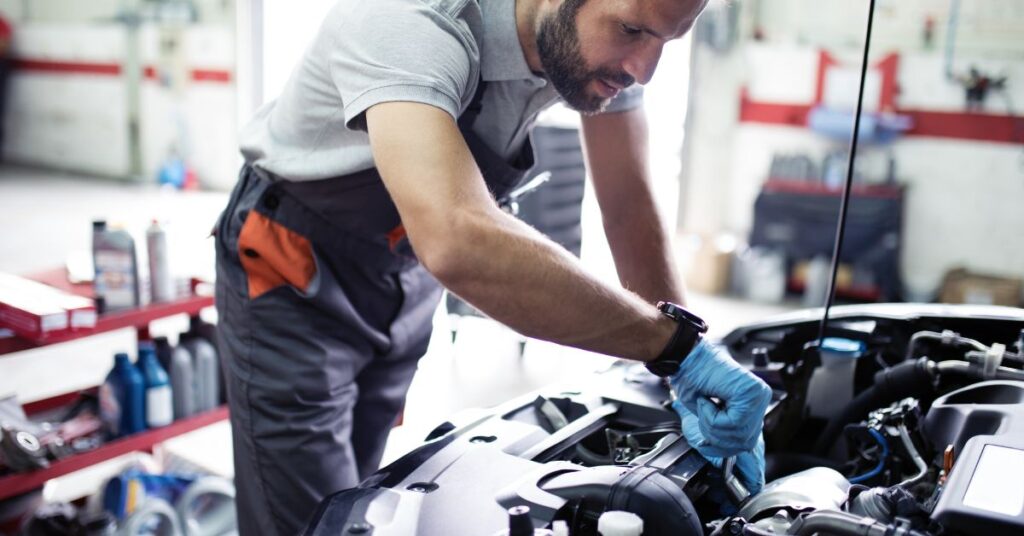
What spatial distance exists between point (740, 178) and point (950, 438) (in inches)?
177

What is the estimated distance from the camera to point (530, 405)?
1.43 meters

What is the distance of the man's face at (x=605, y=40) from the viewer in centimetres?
122

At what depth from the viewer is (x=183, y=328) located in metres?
4.28

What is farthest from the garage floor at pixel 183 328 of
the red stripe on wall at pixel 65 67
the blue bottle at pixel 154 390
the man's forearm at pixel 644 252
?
the red stripe on wall at pixel 65 67

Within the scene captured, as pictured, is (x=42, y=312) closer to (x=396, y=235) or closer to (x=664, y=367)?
(x=396, y=235)

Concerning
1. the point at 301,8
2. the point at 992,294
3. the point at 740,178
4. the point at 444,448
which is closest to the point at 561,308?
the point at 444,448

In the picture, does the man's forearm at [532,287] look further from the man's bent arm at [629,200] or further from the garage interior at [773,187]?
the garage interior at [773,187]

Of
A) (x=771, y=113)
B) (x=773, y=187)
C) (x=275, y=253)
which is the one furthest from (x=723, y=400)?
(x=771, y=113)

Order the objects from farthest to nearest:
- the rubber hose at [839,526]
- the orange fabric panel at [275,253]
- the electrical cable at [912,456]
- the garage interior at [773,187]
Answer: the garage interior at [773,187] → the orange fabric panel at [275,253] → the electrical cable at [912,456] → the rubber hose at [839,526]

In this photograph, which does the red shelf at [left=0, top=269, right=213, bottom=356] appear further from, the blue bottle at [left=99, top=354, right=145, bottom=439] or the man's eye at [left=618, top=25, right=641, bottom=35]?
the man's eye at [left=618, top=25, right=641, bottom=35]

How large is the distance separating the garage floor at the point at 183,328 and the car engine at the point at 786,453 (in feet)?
1.18

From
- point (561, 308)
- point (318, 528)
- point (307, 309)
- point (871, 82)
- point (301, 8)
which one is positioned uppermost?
point (301, 8)

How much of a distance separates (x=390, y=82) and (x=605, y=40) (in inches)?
13.6

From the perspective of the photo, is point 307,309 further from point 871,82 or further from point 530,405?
point 871,82
